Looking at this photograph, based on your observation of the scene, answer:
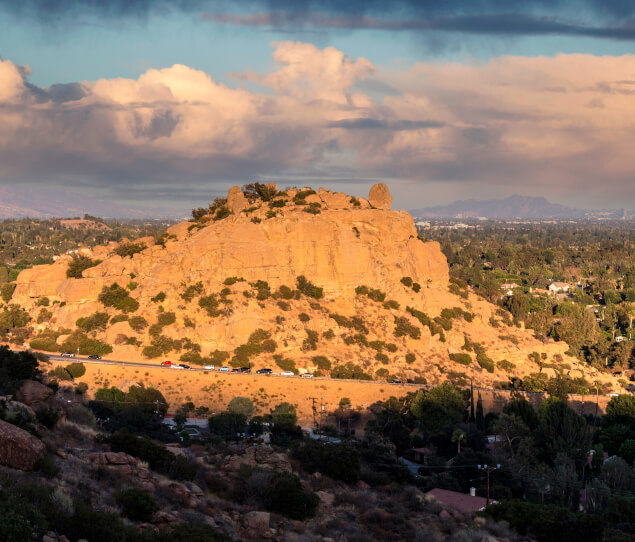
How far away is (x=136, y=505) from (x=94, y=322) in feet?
147

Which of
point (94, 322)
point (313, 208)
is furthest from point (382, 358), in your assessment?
point (94, 322)

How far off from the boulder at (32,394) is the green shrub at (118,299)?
31589 millimetres

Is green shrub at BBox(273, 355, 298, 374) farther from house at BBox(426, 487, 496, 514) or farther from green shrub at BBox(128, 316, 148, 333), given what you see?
house at BBox(426, 487, 496, 514)

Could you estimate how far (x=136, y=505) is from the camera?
15.8m

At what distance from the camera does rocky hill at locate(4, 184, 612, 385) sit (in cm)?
5631

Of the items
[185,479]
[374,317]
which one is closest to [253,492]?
[185,479]

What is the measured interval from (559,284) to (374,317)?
73397 mm

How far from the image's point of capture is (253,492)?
2109 centimetres

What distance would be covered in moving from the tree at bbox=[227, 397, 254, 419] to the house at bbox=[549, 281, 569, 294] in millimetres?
82604

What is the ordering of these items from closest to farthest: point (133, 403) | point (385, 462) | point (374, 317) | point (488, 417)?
1. point (385, 462)
2. point (133, 403)
3. point (488, 417)
4. point (374, 317)

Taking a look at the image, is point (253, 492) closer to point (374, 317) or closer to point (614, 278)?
point (374, 317)

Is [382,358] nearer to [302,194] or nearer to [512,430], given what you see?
[512,430]

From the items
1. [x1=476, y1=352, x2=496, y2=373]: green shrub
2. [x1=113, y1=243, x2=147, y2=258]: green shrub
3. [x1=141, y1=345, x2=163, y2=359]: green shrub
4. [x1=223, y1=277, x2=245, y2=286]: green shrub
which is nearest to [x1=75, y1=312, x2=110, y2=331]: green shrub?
[x1=141, y1=345, x2=163, y2=359]: green shrub

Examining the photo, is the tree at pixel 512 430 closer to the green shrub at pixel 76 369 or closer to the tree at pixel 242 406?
the tree at pixel 242 406
